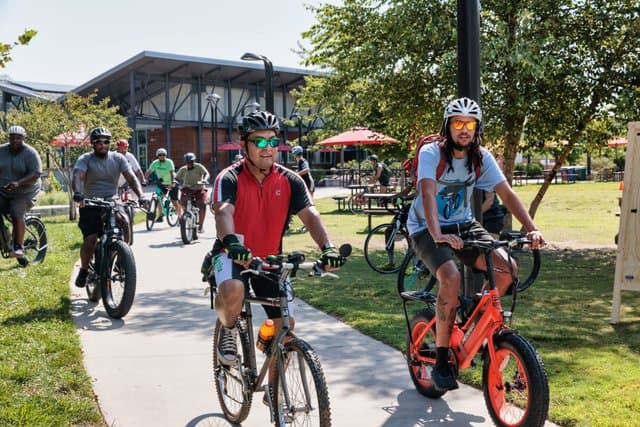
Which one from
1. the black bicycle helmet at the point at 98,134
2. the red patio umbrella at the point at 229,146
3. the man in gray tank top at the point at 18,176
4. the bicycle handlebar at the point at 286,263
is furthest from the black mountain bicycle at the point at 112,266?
the red patio umbrella at the point at 229,146

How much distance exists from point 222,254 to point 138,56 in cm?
4096

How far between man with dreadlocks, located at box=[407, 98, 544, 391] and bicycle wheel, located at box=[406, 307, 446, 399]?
1.04ft

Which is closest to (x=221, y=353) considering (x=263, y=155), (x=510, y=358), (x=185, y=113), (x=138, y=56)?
(x=263, y=155)

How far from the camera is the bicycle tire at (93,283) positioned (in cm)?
811

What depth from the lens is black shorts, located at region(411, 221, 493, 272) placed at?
177 inches

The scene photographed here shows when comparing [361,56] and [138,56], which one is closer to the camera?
[361,56]

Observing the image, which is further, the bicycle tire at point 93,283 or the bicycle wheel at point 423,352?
the bicycle tire at point 93,283

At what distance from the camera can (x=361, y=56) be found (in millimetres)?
12797

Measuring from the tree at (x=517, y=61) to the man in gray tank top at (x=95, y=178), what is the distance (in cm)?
548

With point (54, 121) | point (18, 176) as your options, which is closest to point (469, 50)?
point (18, 176)

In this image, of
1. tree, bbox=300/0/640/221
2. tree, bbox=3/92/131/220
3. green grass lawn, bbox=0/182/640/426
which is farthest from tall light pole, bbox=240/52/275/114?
tree, bbox=3/92/131/220

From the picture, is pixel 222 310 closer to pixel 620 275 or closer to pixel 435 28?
pixel 620 275

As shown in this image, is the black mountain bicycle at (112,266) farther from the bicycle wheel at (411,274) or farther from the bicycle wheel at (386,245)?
the bicycle wheel at (386,245)

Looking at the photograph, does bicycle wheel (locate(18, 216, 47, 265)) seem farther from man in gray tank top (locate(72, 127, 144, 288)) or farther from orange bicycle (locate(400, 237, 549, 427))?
orange bicycle (locate(400, 237, 549, 427))
